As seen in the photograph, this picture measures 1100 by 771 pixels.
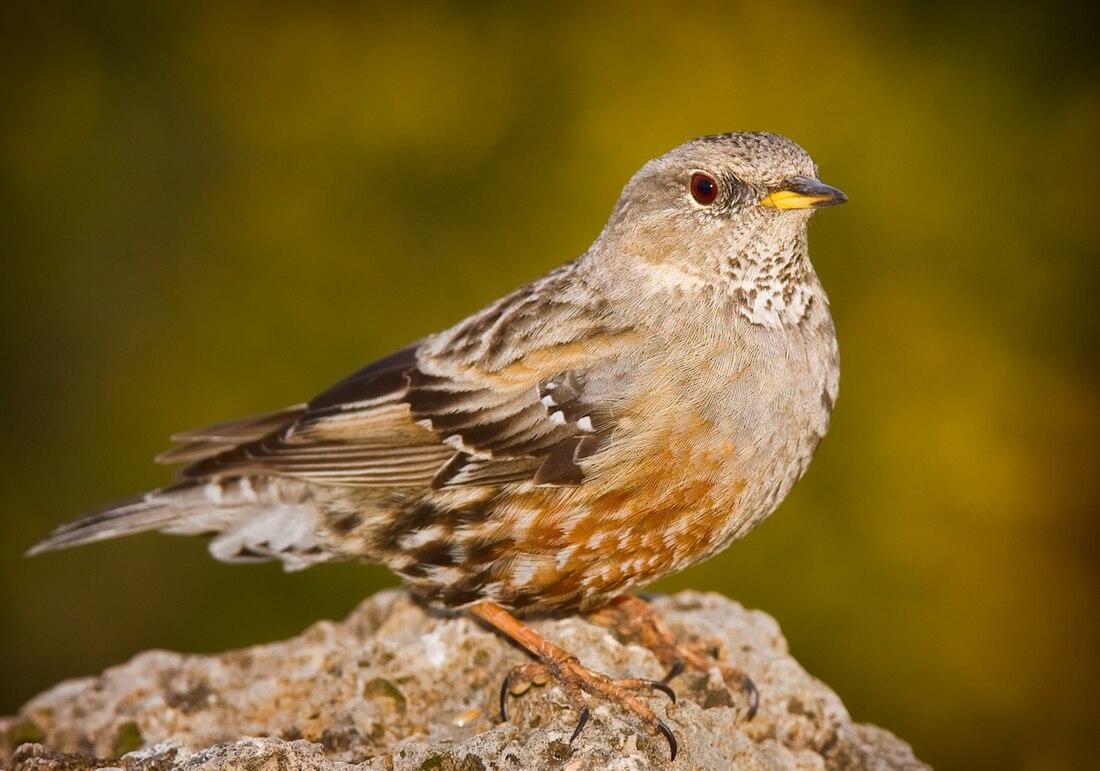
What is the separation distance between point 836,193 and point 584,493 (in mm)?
1487

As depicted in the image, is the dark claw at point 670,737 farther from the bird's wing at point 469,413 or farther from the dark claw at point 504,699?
the bird's wing at point 469,413

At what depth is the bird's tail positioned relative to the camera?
19.7ft

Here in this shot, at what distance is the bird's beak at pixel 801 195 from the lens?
5.16m

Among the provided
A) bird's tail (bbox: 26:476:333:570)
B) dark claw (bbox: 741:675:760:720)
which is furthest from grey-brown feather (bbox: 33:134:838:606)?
dark claw (bbox: 741:675:760:720)

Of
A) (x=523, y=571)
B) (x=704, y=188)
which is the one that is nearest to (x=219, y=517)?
(x=523, y=571)

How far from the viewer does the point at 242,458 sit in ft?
19.5

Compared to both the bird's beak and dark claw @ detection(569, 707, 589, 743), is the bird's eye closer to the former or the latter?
the bird's beak

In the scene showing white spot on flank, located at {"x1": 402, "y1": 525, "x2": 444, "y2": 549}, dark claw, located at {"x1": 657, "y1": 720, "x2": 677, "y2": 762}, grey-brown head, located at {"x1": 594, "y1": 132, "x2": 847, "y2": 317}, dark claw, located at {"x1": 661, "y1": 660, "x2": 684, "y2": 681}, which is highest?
grey-brown head, located at {"x1": 594, "y1": 132, "x2": 847, "y2": 317}

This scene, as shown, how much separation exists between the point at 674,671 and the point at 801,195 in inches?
75.8

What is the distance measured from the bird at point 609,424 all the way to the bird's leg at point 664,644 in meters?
0.01

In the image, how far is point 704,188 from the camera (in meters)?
5.39

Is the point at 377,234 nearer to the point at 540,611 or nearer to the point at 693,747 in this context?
the point at 540,611

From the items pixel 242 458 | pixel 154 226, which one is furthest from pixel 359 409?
pixel 154 226

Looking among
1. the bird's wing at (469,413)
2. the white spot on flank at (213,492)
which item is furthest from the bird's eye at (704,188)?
the white spot on flank at (213,492)
